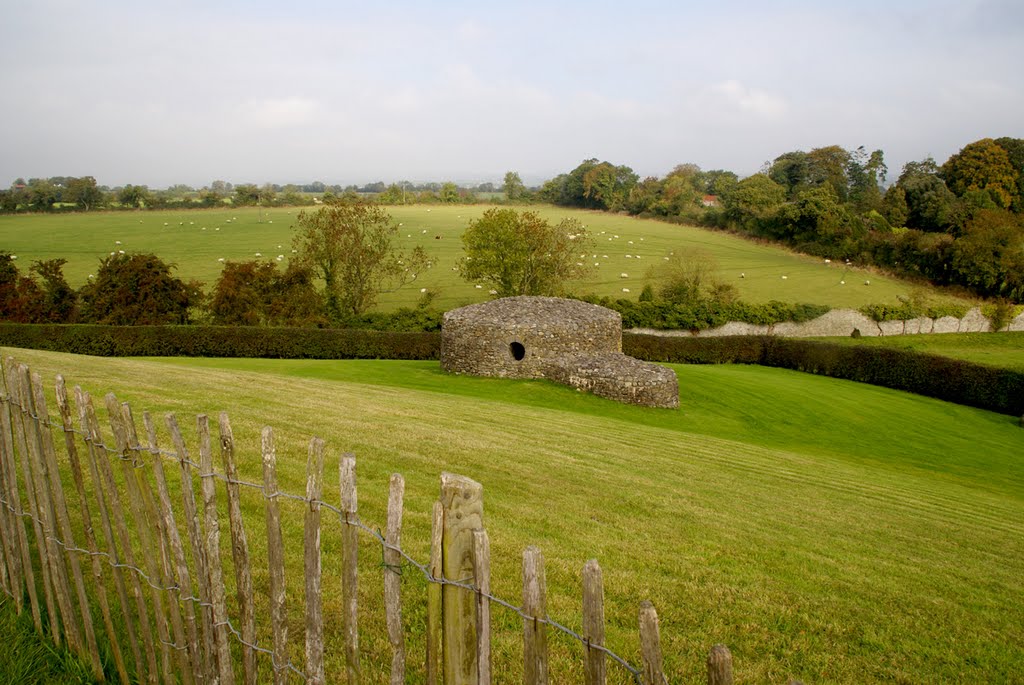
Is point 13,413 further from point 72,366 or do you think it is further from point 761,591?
point 72,366

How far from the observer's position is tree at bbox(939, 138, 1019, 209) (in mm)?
80375

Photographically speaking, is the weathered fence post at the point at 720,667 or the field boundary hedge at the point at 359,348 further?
the field boundary hedge at the point at 359,348

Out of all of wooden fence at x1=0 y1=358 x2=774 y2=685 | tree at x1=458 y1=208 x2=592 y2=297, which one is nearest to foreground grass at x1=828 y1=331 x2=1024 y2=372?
tree at x1=458 y1=208 x2=592 y2=297

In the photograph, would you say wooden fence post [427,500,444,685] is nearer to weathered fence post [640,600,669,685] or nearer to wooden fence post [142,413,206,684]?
weathered fence post [640,600,669,685]

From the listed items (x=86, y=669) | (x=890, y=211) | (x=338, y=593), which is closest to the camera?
(x=86, y=669)

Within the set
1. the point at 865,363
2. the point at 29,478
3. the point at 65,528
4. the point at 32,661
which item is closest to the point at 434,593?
the point at 65,528

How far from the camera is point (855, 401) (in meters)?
31.8

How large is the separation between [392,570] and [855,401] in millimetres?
32222

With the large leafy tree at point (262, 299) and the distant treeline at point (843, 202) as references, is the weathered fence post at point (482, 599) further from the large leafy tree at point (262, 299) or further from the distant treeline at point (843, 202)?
the distant treeline at point (843, 202)

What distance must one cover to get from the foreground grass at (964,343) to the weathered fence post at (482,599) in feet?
159

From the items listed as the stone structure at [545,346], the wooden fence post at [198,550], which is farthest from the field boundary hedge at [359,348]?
the wooden fence post at [198,550]

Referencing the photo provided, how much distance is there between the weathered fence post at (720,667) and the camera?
8.49 ft

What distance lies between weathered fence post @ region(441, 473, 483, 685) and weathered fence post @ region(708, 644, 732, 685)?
1.11 meters

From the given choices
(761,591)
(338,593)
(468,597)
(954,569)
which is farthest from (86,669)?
(954,569)
